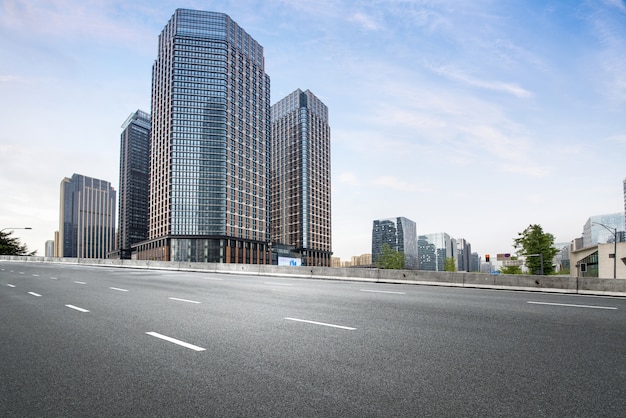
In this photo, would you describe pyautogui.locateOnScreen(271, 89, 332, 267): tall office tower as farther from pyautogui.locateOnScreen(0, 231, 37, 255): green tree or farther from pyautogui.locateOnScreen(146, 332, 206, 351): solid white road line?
pyautogui.locateOnScreen(146, 332, 206, 351): solid white road line

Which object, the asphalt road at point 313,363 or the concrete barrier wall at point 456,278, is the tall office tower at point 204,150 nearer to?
the concrete barrier wall at point 456,278

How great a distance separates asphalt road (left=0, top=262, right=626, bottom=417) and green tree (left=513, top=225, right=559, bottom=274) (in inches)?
2423

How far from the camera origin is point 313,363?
5.27 meters

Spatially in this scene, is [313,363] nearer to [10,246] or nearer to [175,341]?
[175,341]

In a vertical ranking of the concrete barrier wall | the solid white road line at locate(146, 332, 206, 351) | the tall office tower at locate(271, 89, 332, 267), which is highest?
the tall office tower at locate(271, 89, 332, 267)

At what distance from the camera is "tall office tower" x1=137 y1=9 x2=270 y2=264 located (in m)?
134

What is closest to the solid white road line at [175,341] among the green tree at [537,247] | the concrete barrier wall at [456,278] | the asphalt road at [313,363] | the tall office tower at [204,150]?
the asphalt road at [313,363]

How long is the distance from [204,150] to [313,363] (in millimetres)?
141054

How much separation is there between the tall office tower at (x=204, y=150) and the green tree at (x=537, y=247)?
94.8 meters

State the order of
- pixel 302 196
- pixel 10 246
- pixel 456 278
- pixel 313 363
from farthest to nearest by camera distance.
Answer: pixel 302 196
pixel 10 246
pixel 456 278
pixel 313 363

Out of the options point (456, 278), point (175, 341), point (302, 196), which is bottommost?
point (456, 278)

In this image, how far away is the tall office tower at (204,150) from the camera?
133875 millimetres

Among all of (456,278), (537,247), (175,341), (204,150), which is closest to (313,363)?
(175,341)

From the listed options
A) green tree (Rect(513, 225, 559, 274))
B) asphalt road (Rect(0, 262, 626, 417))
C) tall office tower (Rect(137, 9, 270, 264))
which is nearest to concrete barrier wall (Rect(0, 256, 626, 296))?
asphalt road (Rect(0, 262, 626, 417))
